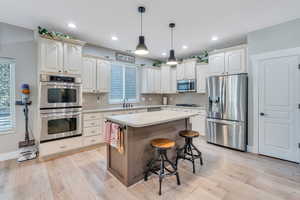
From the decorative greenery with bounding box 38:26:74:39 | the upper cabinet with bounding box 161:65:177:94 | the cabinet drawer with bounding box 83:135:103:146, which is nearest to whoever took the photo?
the decorative greenery with bounding box 38:26:74:39

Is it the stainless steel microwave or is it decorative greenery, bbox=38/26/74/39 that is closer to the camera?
decorative greenery, bbox=38/26/74/39

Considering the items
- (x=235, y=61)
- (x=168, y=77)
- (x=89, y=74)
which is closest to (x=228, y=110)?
(x=235, y=61)

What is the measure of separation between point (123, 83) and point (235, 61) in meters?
3.53

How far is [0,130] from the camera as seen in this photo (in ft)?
9.54

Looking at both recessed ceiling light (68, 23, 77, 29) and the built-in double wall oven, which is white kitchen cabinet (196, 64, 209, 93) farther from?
recessed ceiling light (68, 23, 77, 29)

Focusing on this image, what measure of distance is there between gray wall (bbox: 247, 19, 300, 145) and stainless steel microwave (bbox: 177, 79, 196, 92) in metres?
1.76

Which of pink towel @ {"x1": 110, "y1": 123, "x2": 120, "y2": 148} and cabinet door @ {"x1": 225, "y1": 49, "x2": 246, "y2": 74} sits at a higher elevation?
cabinet door @ {"x1": 225, "y1": 49, "x2": 246, "y2": 74}

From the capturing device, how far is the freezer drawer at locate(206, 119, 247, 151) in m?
3.38

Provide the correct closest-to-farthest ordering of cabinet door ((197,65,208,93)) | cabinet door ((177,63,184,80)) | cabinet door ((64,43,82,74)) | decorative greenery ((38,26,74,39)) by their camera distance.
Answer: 1. decorative greenery ((38,26,74,39))
2. cabinet door ((64,43,82,74))
3. cabinet door ((197,65,208,93))
4. cabinet door ((177,63,184,80))

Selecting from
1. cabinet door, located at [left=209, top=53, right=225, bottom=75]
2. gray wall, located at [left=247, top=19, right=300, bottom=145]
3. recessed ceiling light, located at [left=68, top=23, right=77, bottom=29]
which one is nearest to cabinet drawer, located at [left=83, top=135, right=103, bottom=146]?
recessed ceiling light, located at [left=68, top=23, right=77, bottom=29]

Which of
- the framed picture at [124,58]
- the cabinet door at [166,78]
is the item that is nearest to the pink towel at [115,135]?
the framed picture at [124,58]

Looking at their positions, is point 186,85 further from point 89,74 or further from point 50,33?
point 50,33

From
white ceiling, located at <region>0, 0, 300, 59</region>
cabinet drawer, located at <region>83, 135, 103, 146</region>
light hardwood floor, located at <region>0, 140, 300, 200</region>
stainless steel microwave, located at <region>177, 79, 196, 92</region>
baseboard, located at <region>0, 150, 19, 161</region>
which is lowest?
light hardwood floor, located at <region>0, 140, 300, 200</region>

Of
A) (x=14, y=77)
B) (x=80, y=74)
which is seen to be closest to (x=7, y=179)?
(x=14, y=77)
